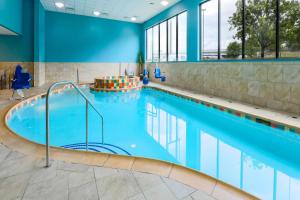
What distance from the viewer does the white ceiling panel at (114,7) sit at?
7891 millimetres

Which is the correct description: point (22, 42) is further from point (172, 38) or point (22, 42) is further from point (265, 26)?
point (265, 26)

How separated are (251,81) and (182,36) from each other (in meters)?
3.76

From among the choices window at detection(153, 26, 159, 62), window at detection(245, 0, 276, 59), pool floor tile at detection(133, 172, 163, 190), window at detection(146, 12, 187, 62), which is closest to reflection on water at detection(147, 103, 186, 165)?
pool floor tile at detection(133, 172, 163, 190)

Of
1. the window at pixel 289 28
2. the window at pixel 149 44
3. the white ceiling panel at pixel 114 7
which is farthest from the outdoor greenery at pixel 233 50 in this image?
the window at pixel 149 44

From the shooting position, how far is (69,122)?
12.9 ft

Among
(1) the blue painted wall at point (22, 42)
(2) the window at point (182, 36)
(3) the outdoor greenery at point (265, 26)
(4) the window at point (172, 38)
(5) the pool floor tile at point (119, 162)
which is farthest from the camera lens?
(4) the window at point (172, 38)

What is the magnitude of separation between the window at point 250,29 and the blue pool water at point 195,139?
1675 mm

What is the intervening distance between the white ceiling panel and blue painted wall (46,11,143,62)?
1.41 ft

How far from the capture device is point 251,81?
4.90 meters

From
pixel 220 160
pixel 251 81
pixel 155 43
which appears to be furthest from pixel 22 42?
pixel 220 160

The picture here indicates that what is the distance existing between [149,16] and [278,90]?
7.10 m

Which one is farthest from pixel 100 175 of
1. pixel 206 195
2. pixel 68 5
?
pixel 68 5

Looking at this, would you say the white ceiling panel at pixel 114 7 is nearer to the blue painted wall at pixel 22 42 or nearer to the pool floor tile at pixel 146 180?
the blue painted wall at pixel 22 42

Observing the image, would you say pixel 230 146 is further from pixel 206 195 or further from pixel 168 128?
pixel 206 195
